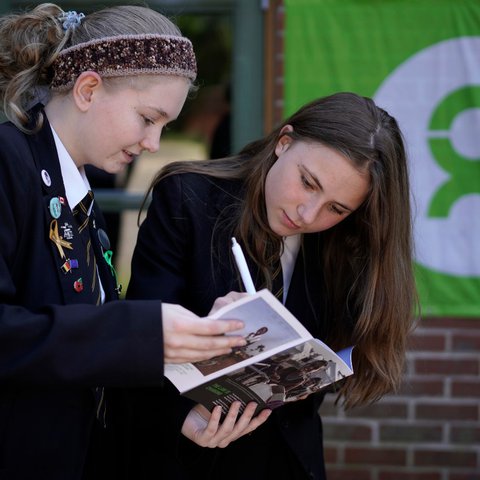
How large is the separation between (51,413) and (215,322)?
0.41 metres

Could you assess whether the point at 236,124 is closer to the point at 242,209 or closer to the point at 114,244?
the point at 114,244

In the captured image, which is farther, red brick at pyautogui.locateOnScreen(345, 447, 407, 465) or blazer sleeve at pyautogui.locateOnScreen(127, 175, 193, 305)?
red brick at pyautogui.locateOnScreen(345, 447, 407, 465)

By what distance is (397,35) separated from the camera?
11.4 feet

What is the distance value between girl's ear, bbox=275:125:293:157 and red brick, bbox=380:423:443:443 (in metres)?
1.86

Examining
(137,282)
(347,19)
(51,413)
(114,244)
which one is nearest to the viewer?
(51,413)

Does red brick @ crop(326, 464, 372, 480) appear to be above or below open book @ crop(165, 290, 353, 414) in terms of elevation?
below

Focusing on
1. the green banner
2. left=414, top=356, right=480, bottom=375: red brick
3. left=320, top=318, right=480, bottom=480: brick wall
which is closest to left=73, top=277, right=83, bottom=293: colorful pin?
the green banner

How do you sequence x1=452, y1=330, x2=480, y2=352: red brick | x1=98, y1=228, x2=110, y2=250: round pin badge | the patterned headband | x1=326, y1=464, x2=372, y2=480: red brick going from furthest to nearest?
x1=326, y1=464, x2=372, y2=480: red brick
x1=452, y1=330, x2=480, y2=352: red brick
x1=98, y1=228, x2=110, y2=250: round pin badge
the patterned headband

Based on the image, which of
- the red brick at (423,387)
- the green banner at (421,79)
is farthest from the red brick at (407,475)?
the green banner at (421,79)

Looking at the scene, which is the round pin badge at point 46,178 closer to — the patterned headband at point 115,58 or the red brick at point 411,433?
the patterned headband at point 115,58

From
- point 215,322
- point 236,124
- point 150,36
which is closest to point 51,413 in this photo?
point 215,322

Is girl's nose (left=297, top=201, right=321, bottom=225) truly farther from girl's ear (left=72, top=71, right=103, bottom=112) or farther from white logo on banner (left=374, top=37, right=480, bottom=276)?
white logo on banner (left=374, top=37, right=480, bottom=276)

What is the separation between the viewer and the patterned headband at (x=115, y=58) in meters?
1.83

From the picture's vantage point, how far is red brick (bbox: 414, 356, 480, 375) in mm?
3613
